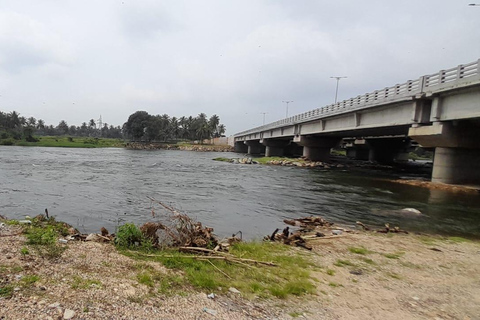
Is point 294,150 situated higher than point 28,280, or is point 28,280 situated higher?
point 294,150

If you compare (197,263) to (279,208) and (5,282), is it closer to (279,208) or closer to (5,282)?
(5,282)

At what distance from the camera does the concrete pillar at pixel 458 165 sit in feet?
91.4

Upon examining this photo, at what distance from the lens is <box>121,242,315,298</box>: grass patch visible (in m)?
6.14

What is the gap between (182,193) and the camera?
21938 mm

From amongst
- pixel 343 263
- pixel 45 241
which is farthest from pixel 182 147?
pixel 343 263

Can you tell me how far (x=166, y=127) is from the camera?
16762 centimetres

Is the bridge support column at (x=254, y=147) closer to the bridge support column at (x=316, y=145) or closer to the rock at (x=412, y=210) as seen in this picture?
the bridge support column at (x=316, y=145)

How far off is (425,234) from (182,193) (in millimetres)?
15092

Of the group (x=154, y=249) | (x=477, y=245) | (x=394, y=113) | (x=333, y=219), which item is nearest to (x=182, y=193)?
(x=333, y=219)

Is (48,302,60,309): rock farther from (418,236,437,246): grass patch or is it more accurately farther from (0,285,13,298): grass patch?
(418,236,437,246): grass patch

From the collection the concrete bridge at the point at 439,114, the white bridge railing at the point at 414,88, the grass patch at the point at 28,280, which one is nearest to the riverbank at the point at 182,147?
the white bridge railing at the point at 414,88

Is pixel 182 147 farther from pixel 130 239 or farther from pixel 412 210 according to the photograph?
pixel 130 239

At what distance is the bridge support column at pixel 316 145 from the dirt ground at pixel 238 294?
50.7 m

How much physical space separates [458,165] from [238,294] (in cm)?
3024
